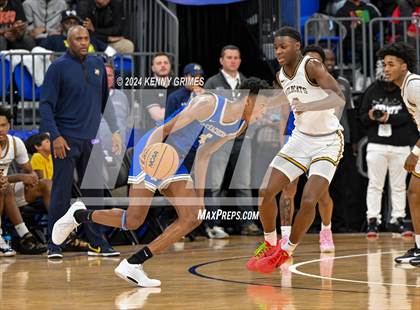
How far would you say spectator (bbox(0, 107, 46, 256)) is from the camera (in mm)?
12219

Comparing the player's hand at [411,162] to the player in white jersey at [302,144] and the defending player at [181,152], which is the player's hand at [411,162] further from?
the defending player at [181,152]

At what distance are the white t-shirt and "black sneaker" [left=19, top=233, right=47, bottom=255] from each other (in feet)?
2.65

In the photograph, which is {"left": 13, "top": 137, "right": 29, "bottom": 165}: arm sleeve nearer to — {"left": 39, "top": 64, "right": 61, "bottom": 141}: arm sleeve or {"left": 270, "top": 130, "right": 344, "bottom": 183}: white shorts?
{"left": 39, "top": 64, "right": 61, "bottom": 141}: arm sleeve

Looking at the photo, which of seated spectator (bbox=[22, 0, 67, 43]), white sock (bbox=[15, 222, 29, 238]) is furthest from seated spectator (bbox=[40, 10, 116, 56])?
white sock (bbox=[15, 222, 29, 238])

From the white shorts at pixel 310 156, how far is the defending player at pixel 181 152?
87 centimetres

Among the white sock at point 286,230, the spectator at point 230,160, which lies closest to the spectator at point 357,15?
the spectator at point 230,160

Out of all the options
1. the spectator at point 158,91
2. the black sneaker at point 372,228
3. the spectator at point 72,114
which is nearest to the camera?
the spectator at point 72,114

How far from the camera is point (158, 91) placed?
14.0 meters

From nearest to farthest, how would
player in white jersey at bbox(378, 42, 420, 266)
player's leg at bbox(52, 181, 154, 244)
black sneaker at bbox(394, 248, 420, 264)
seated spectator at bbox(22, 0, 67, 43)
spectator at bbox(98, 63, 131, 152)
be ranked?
player's leg at bbox(52, 181, 154, 244)
player in white jersey at bbox(378, 42, 420, 266)
black sneaker at bbox(394, 248, 420, 264)
spectator at bbox(98, 63, 131, 152)
seated spectator at bbox(22, 0, 67, 43)

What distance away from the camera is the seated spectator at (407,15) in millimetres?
15694

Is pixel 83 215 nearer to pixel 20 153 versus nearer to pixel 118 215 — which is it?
pixel 118 215

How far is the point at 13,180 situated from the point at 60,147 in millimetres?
1245

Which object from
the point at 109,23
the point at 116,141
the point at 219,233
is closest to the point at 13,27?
the point at 109,23

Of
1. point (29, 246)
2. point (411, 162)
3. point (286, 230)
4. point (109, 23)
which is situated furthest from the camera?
point (109, 23)
